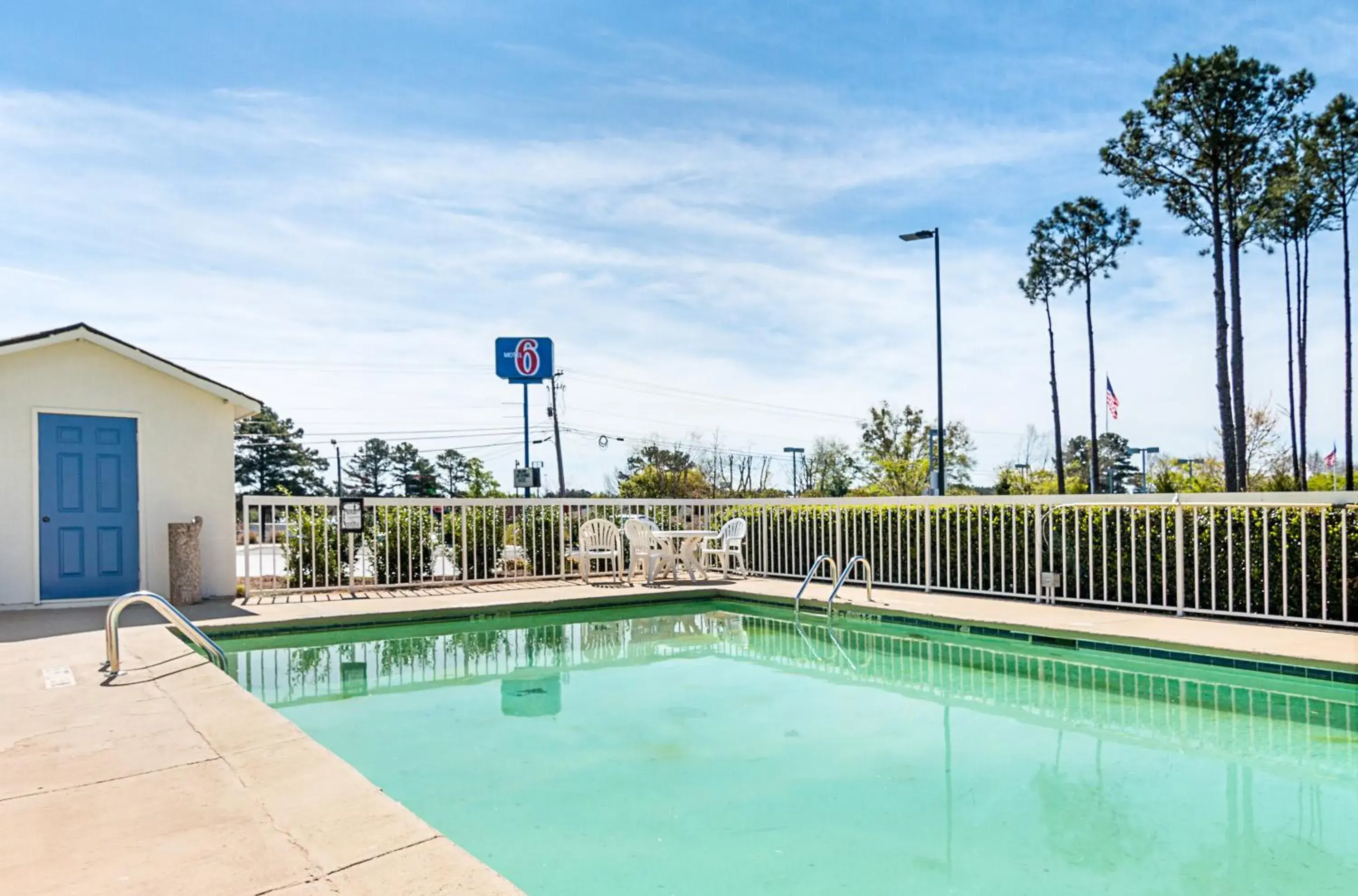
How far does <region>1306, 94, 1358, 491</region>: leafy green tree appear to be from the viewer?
18547 millimetres

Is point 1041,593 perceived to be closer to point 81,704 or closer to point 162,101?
point 81,704

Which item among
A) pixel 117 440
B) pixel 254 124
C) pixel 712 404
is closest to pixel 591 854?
pixel 117 440

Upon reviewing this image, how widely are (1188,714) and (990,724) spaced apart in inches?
47.1

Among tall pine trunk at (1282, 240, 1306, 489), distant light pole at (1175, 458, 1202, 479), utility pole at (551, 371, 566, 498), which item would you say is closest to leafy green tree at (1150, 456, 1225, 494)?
distant light pole at (1175, 458, 1202, 479)

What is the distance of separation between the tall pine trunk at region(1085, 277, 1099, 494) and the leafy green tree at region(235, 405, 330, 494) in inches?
1410

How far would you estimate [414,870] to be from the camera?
219cm

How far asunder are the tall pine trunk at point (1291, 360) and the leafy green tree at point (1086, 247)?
4.89 m

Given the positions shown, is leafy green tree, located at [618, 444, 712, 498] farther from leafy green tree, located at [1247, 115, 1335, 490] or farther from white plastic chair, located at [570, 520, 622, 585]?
leafy green tree, located at [1247, 115, 1335, 490]

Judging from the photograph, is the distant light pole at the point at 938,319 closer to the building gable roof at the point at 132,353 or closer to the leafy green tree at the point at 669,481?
the building gable roof at the point at 132,353

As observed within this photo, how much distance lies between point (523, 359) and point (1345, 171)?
18709 millimetres

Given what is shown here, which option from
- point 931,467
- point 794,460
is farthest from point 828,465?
point 931,467

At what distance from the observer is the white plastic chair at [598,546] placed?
10312 millimetres

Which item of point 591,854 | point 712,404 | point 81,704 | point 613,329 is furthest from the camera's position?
point 712,404

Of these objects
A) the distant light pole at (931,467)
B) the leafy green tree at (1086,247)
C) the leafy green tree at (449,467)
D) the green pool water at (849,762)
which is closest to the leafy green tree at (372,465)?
the leafy green tree at (449,467)
